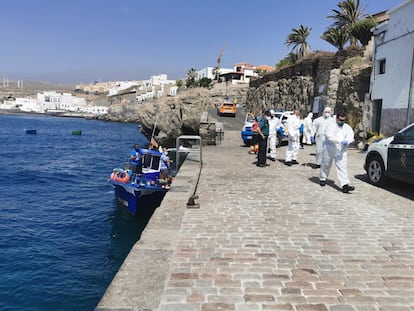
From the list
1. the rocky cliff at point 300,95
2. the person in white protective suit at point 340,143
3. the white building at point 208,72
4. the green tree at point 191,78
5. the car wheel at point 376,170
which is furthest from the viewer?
the white building at point 208,72

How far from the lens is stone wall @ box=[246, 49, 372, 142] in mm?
22047

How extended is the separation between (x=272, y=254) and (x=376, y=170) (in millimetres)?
6149

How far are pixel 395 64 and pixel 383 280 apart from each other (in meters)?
16.1

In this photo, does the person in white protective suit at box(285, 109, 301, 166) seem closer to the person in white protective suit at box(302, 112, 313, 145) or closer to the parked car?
the parked car

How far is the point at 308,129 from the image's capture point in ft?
61.4

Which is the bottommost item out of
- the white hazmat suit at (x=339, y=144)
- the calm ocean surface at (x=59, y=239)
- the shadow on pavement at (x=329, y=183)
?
the calm ocean surface at (x=59, y=239)

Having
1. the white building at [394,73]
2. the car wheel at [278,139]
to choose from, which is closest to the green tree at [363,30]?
the white building at [394,73]

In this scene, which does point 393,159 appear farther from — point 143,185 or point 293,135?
point 143,185

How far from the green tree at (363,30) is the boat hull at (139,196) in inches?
865

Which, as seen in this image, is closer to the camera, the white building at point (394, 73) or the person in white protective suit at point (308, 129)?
the white building at point (394, 73)

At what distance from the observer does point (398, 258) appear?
4.97 meters

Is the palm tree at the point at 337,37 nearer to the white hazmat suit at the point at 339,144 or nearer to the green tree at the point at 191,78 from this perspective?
the white hazmat suit at the point at 339,144

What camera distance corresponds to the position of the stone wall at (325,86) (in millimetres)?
22047

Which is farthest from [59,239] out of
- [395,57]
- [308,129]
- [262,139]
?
[395,57]
